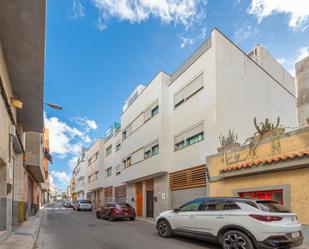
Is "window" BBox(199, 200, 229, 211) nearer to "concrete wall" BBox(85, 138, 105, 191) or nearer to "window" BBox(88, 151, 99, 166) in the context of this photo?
"concrete wall" BBox(85, 138, 105, 191)

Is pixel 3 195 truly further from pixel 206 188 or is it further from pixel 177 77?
pixel 177 77

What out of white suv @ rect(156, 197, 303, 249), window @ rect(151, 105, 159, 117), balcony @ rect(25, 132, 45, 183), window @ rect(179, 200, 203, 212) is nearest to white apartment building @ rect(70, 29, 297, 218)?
window @ rect(151, 105, 159, 117)

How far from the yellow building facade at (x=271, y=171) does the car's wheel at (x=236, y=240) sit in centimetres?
284

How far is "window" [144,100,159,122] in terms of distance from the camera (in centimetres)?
2054

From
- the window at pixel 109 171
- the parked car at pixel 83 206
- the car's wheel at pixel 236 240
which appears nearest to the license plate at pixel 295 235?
the car's wheel at pixel 236 240

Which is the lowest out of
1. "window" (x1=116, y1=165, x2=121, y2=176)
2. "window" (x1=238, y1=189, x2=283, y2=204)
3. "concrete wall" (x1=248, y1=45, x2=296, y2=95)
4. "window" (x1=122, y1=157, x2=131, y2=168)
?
"window" (x1=238, y1=189, x2=283, y2=204)

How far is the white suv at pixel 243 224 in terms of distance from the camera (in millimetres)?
7047

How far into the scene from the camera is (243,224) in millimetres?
7527

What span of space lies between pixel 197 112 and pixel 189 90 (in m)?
1.86

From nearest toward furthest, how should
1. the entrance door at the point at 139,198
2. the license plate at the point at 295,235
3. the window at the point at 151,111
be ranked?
1. the license plate at the point at 295,235
2. the window at the point at 151,111
3. the entrance door at the point at 139,198

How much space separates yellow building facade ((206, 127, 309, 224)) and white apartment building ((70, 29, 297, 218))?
2152 mm

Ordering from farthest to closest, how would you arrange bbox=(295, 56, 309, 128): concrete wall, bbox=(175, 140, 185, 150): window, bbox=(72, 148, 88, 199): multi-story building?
bbox=(72, 148, 88, 199): multi-story building < bbox=(175, 140, 185, 150): window < bbox=(295, 56, 309, 128): concrete wall

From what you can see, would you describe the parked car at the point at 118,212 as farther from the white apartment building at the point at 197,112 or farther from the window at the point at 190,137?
the window at the point at 190,137

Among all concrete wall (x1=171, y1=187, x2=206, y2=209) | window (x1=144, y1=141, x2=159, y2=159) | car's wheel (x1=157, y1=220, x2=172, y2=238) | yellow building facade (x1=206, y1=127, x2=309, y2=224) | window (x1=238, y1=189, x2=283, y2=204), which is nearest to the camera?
yellow building facade (x1=206, y1=127, x2=309, y2=224)
